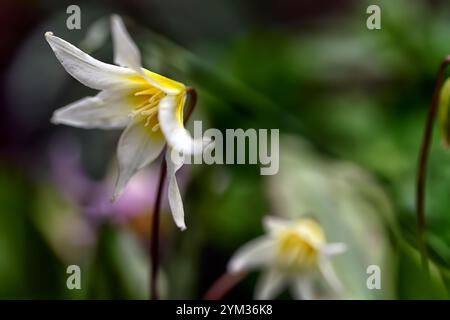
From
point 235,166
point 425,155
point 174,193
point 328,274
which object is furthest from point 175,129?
point 235,166

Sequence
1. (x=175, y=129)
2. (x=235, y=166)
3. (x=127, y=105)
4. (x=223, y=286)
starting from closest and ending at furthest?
(x=175, y=129) → (x=127, y=105) → (x=223, y=286) → (x=235, y=166)

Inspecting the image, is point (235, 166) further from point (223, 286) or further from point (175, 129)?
point (175, 129)

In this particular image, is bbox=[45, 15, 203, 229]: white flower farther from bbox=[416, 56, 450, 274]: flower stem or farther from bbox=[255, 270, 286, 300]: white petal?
bbox=[255, 270, 286, 300]: white petal

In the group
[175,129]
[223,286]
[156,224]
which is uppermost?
[175,129]

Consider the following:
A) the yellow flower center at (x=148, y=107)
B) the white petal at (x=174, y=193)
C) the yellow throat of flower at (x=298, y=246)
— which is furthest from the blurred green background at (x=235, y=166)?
the white petal at (x=174, y=193)

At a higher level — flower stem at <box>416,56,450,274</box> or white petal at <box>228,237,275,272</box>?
flower stem at <box>416,56,450,274</box>

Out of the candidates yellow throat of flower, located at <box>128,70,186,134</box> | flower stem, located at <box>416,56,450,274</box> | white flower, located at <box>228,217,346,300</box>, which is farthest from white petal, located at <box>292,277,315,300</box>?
yellow throat of flower, located at <box>128,70,186,134</box>

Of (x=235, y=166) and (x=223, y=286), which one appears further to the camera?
(x=235, y=166)
